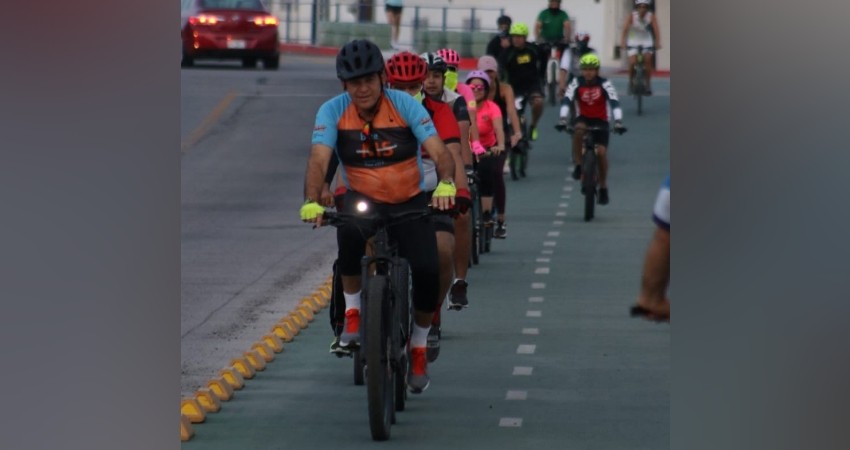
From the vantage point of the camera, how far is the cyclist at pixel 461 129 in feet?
43.9

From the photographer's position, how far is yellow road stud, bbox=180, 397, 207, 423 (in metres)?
10.6

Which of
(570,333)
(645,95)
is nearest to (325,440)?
(570,333)

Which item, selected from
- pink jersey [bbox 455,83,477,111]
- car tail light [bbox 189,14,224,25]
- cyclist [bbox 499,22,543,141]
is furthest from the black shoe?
car tail light [bbox 189,14,224,25]

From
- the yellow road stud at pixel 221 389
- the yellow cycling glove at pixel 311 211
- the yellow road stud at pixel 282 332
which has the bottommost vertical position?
the yellow road stud at pixel 282 332

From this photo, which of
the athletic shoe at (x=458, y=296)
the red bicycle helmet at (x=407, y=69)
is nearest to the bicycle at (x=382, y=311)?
the red bicycle helmet at (x=407, y=69)

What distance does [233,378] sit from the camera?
11.9m

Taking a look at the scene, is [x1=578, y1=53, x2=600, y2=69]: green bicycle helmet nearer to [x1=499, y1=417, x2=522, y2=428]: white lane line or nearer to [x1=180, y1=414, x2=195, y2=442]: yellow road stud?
[x1=499, y1=417, x2=522, y2=428]: white lane line

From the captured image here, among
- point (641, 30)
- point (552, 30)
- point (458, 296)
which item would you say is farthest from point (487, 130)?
point (552, 30)

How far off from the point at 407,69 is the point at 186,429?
98.4 inches

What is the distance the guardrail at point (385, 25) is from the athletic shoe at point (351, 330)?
32107mm

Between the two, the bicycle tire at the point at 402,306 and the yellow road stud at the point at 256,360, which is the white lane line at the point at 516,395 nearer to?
the bicycle tire at the point at 402,306
